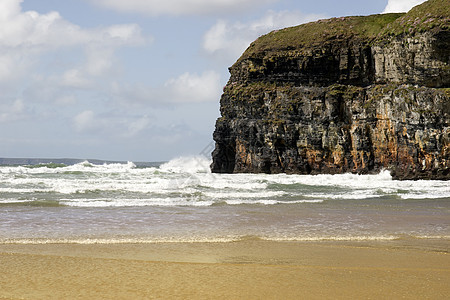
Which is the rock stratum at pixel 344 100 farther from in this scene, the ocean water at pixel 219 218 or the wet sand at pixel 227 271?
the wet sand at pixel 227 271

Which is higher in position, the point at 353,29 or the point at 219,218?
the point at 353,29

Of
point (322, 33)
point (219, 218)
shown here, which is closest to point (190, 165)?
point (322, 33)

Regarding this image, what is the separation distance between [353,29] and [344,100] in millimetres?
8295

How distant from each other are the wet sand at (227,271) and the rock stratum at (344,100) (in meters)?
27.5

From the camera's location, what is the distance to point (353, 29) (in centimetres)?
4281

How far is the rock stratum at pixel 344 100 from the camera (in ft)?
110

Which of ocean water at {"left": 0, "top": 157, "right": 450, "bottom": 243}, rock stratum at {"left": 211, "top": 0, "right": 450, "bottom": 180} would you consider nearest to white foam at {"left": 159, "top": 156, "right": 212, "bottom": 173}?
rock stratum at {"left": 211, "top": 0, "right": 450, "bottom": 180}

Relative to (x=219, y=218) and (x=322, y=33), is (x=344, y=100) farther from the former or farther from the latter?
(x=219, y=218)

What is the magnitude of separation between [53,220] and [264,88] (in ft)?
109

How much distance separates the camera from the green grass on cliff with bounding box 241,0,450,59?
3597cm

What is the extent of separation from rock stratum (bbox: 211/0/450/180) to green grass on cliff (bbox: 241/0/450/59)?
104mm

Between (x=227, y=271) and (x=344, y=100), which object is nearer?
(x=227, y=271)

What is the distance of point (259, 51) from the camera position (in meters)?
44.9

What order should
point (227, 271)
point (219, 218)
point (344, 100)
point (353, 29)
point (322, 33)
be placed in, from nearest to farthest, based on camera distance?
point (227, 271) < point (219, 218) < point (344, 100) < point (353, 29) < point (322, 33)
